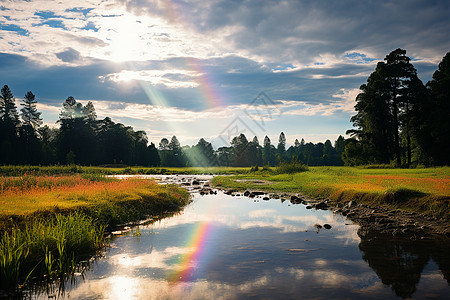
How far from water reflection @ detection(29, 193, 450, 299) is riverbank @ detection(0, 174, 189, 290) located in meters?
1.00

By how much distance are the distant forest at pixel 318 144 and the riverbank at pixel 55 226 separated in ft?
134

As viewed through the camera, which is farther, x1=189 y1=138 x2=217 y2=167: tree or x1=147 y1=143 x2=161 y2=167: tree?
x1=189 y1=138 x2=217 y2=167: tree

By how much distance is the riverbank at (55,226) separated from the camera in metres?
8.35

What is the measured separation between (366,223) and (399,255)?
16.2 feet

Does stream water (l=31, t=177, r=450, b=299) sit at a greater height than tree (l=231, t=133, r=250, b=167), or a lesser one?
lesser

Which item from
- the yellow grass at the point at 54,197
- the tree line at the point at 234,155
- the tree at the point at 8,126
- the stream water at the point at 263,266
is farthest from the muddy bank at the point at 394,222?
the tree line at the point at 234,155

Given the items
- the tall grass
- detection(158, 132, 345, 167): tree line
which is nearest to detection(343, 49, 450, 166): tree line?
the tall grass

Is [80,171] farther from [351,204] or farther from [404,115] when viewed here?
[404,115]

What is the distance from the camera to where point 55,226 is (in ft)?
34.4

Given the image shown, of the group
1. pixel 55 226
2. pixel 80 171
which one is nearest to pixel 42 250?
pixel 55 226

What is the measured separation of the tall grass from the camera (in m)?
7.72

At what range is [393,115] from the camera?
52406mm

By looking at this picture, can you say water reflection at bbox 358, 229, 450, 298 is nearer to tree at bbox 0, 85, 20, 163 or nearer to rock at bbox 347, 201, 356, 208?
rock at bbox 347, 201, 356, 208

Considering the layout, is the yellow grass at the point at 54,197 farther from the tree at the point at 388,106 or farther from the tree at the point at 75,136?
the tree at the point at 75,136
